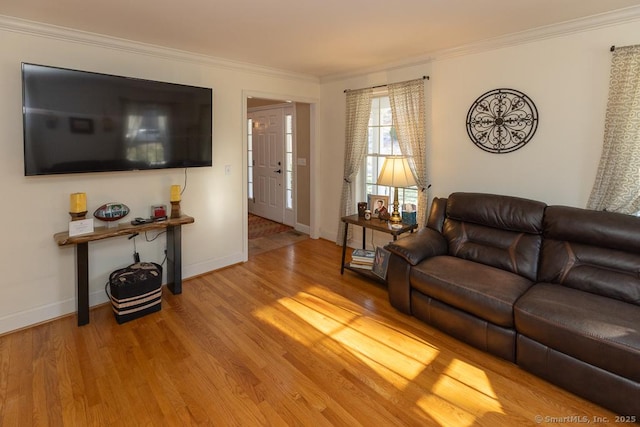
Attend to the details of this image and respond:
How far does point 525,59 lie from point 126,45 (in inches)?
140

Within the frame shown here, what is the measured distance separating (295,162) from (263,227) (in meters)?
1.28

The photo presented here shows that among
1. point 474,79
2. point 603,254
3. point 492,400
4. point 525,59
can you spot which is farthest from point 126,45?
point 603,254

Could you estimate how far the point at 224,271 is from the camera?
13.0ft

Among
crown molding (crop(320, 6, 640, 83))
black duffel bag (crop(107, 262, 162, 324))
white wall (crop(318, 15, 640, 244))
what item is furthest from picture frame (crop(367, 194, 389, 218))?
black duffel bag (crop(107, 262, 162, 324))

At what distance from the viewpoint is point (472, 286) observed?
242 centimetres

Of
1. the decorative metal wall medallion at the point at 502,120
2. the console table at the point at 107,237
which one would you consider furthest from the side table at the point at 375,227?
the console table at the point at 107,237

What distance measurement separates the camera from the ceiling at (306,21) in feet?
7.71

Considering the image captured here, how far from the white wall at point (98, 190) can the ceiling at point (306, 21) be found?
0.62 ft

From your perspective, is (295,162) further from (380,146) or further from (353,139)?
(380,146)

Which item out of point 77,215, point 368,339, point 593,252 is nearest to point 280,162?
point 77,215

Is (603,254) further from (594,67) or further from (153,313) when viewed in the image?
(153,313)

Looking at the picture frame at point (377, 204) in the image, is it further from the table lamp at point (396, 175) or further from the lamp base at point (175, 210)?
the lamp base at point (175, 210)

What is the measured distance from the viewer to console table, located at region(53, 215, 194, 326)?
2.71 m

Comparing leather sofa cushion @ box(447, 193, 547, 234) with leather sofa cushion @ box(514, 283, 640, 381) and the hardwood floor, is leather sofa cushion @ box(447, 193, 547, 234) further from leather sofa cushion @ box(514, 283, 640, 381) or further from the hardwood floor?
the hardwood floor
